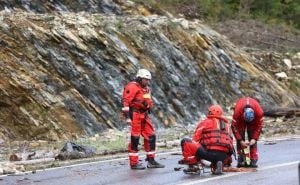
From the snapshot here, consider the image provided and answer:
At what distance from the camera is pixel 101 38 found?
878 inches

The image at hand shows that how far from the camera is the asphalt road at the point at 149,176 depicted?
1013cm

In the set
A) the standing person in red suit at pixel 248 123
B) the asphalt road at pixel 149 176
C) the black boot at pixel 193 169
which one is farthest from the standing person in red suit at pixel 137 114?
the standing person in red suit at pixel 248 123

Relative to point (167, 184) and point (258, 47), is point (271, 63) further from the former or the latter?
point (167, 184)

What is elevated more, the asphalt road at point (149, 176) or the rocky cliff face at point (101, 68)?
the rocky cliff face at point (101, 68)

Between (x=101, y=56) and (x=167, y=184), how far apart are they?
1234 centimetres

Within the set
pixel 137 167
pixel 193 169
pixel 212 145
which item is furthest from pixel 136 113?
pixel 212 145

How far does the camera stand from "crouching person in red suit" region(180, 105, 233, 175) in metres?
10.7

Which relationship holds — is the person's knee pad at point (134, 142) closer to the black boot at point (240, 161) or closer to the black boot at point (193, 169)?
the black boot at point (193, 169)

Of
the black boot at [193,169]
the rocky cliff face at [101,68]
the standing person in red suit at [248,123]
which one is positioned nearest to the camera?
the black boot at [193,169]

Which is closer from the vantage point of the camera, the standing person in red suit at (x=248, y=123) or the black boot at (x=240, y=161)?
the standing person in red suit at (x=248, y=123)

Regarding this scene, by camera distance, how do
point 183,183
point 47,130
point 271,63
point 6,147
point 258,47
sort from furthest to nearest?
1. point 258,47
2. point 271,63
3. point 47,130
4. point 6,147
5. point 183,183

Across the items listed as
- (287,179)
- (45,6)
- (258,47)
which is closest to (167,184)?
(287,179)

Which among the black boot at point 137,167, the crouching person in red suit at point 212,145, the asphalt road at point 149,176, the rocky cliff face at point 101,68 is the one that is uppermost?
the rocky cliff face at point 101,68

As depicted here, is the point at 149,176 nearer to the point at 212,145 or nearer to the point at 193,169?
the point at 193,169
